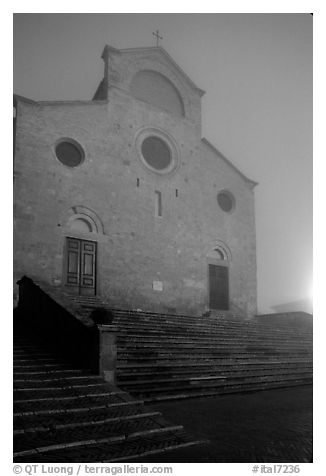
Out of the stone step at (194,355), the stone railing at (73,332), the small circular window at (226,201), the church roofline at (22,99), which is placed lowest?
the stone step at (194,355)

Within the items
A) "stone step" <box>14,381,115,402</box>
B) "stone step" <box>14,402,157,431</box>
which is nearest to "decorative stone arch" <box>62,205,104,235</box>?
"stone step" <box>14,381,115,402</box>

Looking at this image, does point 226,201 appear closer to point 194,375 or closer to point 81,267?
point 81,267

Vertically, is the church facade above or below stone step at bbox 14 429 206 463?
above

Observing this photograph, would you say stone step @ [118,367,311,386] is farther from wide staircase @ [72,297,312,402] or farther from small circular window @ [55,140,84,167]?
small circular window @ [55,140,84,167]

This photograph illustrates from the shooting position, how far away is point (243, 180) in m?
21.8

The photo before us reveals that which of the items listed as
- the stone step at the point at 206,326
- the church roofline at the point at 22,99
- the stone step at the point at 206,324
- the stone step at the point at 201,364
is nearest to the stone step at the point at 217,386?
the stone step at the point at 201,364

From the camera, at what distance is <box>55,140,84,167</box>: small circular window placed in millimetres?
15844

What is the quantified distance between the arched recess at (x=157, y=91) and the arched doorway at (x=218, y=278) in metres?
7.35

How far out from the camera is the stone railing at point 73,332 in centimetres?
733

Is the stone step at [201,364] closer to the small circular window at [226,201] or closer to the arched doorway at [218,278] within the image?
the arched doorway at [218,278]

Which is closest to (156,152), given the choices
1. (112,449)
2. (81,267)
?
(81,267)

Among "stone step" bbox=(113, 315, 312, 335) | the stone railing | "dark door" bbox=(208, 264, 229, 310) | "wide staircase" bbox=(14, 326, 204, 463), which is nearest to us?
"wide staircase" bbox=(14, 326, 204, 463)

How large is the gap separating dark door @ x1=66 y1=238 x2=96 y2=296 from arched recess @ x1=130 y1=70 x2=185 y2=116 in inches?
308
